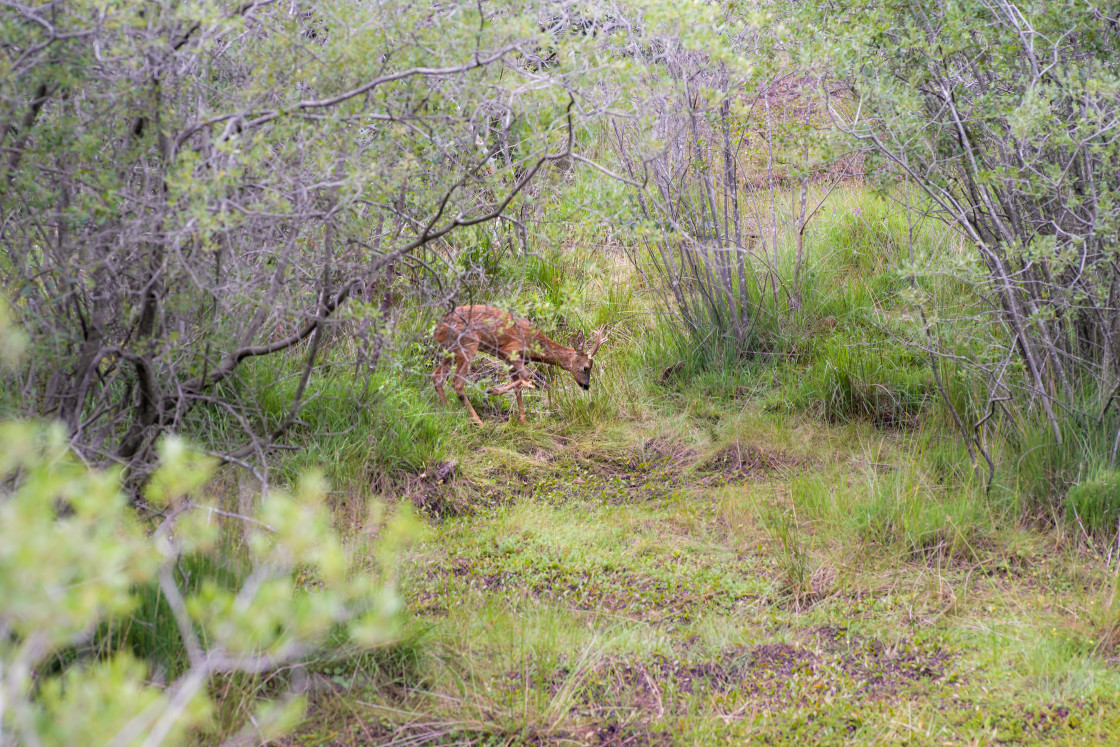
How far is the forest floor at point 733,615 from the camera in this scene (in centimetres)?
312

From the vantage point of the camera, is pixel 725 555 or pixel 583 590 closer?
pixel 583 590

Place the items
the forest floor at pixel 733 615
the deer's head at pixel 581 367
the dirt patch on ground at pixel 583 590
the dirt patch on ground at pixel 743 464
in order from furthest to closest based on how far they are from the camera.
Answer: the deer's head at pixel 581 367 < the dirt patch on ground at pixel 743 464 < the dirt patch on ground at pixel 583 590 < the forest floor at pixel 733 615

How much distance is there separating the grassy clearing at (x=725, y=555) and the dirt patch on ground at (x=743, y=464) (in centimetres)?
2

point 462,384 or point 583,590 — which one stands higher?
point 462,384

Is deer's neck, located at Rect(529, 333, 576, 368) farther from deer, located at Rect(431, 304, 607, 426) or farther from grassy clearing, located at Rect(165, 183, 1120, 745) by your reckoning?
grassy clearing, located at Rect(165, 183, 1120, 745)

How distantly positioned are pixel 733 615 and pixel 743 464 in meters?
1.90

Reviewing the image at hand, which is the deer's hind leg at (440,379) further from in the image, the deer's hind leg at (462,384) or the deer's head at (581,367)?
the deer's head at (581,367)

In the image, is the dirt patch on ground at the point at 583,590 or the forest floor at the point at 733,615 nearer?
the forest floor at the point at 733,615

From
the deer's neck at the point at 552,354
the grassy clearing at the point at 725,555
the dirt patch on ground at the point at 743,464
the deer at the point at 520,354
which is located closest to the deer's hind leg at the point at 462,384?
the deer at the point at 520,354

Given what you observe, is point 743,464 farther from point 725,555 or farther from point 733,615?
point 733,615

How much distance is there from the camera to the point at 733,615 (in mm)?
3938

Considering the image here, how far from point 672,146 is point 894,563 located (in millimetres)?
3726

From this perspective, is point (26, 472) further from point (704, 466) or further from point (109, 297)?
point (704, 466)

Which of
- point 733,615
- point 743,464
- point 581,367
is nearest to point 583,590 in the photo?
point 733,615
